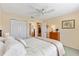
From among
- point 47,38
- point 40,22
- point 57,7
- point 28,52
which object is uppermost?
point 57,7

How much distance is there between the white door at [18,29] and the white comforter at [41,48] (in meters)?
0.16

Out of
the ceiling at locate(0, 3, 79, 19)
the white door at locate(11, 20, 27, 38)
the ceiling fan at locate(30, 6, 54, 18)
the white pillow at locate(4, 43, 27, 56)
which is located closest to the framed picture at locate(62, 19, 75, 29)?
the ceiling at locate(0, 3, 79, 19)

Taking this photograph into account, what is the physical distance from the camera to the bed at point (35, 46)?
1602mm

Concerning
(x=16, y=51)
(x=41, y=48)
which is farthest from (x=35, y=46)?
(x=16, y=51)

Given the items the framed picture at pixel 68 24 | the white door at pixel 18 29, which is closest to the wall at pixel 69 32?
the framed picture at pixel 68 24

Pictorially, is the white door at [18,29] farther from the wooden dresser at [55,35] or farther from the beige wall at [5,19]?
the wooden dresser at [55,35]

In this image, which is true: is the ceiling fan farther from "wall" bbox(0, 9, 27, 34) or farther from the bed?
the bed

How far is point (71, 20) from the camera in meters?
1.71

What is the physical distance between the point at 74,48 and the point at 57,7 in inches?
29.4

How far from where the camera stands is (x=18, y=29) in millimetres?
1729

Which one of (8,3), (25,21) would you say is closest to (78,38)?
(25,21)

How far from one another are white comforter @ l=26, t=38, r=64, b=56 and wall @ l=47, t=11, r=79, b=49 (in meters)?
0.15

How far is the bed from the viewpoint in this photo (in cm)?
160

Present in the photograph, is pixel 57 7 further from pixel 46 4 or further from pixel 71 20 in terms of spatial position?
pixel 71 20
